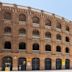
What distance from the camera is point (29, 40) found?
4728 cm

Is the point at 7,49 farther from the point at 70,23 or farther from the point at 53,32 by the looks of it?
the point at 70,23

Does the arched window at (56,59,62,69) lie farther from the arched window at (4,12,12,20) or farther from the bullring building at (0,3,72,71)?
the arched window at (4,12,12,20)

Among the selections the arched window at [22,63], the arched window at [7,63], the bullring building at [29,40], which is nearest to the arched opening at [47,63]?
the bullring building at [29,40]

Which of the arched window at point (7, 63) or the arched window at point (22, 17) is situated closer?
the arched window at point (7, 63)

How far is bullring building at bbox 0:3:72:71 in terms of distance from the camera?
1802 inches

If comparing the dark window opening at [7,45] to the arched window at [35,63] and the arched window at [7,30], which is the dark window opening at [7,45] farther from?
the arched window at [35,63]

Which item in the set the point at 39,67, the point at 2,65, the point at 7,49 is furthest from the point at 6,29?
the point at 39,67

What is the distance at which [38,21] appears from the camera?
49.2 meters

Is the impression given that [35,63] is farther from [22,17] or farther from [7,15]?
[7,15]

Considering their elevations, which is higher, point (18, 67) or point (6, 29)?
point (6, 29)

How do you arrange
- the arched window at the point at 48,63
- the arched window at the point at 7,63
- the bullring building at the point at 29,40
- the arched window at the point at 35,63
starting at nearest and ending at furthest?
1. the arched window at the point at 7,63
2. the bullring building at the point at 29,40
3. the arched window at the point at 35,63
4. the arched window at the point at 48,63

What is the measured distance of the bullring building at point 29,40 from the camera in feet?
150

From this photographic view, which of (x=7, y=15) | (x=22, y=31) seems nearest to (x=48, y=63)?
(x=22, y=31)

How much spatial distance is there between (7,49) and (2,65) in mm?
3177
